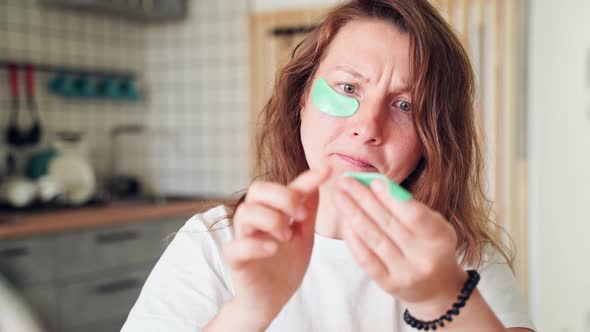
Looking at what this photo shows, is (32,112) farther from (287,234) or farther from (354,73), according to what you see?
(287,234)

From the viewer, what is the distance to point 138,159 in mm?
3943

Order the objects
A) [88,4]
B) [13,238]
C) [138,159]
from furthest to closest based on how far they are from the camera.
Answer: [138,159]
[88,4]
[13,238]

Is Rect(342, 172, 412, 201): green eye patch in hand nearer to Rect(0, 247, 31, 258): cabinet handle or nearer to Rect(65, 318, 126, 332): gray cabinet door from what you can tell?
Rect(0, 247, 31, 258): cabinet handle

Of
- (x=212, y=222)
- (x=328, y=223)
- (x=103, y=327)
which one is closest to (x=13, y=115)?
(x=103, y=327)

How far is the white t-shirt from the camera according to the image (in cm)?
110

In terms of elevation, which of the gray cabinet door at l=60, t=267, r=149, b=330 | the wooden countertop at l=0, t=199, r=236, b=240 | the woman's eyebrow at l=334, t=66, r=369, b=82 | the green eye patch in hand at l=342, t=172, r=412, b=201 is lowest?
the gray cabinet door at l=60, t=267, r=149, b=330

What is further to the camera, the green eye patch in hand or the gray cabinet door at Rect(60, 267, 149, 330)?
the gray cabinet door at Rect(60, 267, 149, 330)

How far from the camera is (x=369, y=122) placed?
1.06 meters

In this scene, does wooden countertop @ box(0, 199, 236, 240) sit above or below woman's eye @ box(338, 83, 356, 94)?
below

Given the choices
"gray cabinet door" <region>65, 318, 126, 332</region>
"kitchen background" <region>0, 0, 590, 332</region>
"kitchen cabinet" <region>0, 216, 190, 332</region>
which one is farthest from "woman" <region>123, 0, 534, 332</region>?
"gray cabinet door" <region>65, 318, 126, 332</region>

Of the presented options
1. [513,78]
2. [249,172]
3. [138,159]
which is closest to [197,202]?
[249,172]

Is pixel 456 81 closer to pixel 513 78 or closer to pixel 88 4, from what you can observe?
pixel 513 78

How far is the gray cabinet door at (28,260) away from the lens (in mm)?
2455

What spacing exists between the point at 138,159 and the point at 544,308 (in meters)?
2.47
